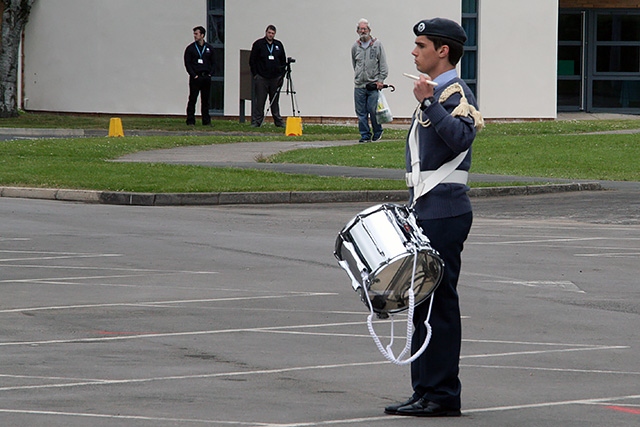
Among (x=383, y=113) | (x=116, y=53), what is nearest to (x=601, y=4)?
(x=116, y=53)

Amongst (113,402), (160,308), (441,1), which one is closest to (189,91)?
(441,1)

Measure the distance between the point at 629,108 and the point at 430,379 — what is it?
33.2 metres

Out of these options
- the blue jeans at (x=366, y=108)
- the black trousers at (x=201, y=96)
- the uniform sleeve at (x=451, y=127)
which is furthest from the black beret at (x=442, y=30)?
the black trousers at (x=201, y=96)

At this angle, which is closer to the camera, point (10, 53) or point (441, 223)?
point (441, 223)

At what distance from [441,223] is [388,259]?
50 centimetres

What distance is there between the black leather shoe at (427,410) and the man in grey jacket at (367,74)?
63.9ft

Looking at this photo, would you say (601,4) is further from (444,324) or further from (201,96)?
(444,324)

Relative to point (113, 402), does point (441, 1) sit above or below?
above

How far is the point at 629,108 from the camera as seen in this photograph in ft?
124

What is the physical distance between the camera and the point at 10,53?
34406 mm

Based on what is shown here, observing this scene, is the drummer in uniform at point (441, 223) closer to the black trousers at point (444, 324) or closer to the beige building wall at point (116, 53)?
the black trousers at point (444, 324)

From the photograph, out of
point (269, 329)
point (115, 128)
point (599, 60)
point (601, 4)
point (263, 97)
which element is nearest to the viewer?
point (269, 329)

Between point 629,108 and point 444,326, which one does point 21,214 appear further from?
point 629,108

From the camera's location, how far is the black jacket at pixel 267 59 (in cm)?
3025
